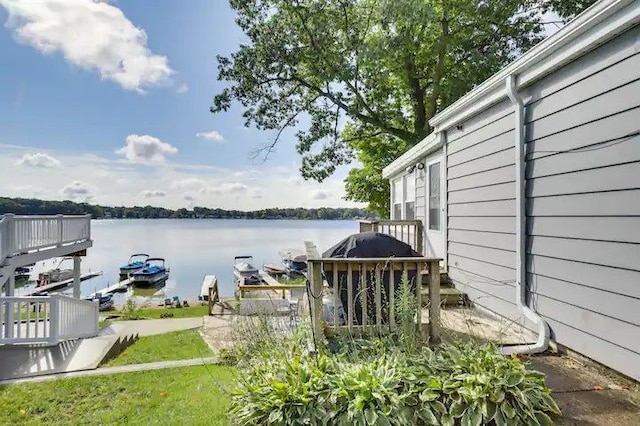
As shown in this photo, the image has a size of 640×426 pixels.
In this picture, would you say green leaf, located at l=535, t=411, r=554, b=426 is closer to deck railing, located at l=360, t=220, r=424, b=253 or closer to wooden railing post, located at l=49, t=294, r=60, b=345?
deck railing, located at l=360, t=220, r=424, b=253

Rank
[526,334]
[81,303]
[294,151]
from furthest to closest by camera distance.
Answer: [294,151] < [81,303] < [526,334]

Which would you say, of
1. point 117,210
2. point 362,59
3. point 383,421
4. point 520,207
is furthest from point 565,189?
point 117,210

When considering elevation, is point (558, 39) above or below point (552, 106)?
above

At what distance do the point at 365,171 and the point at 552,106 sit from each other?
15701mm

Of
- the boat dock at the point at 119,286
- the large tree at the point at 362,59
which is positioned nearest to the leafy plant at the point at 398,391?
the large tree at the point at 362,59

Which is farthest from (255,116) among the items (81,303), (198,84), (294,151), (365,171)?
(81,303)

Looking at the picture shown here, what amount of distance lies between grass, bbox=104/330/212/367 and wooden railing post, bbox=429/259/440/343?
5.02m

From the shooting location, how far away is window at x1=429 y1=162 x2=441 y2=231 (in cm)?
750

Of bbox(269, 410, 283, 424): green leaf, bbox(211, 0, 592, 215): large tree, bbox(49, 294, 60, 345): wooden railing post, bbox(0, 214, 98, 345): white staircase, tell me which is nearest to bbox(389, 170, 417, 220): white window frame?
bbox(211, 0, 592, 215): large tree

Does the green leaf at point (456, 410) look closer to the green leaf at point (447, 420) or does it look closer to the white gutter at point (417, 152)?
the green leaf at point (447, 420)

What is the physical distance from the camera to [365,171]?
1981cm

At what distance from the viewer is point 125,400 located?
15.7 feet

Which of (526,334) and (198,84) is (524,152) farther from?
(198,84)

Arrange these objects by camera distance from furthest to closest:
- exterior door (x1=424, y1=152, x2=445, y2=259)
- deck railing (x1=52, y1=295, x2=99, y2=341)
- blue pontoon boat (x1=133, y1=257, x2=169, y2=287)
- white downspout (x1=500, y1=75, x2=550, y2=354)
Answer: blue pontoon boat (x1=133, y1=257, x2=169, y2=287) < deck railing (x1=52, y1=295, x2=99, y2=341) < exterior door (x1=424, y1=152, x2=445, y2=259) < white downspout (x1=500, y1=75, x2=550, y2=354)
